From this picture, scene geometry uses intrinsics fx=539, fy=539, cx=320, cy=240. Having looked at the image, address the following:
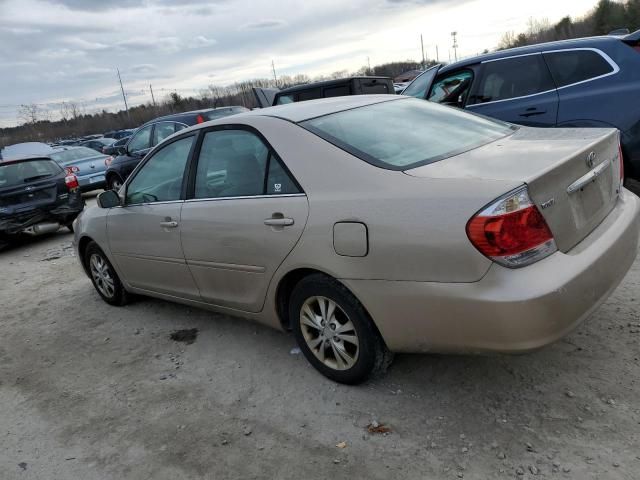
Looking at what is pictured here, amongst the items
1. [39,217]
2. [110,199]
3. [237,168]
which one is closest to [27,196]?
[39,217]

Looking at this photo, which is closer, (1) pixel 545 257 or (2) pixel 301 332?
(1) pixel 545 257

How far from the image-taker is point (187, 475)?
2629 millimetres

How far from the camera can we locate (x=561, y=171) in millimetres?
2535

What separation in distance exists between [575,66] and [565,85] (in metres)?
0.20

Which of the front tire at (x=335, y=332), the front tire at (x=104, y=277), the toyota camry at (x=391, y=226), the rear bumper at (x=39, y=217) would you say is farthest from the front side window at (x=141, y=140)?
the front tire at (x=335, y=332)

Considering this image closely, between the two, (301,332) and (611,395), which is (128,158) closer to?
(301,332)

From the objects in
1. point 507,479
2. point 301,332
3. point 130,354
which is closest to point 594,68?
point 301,332

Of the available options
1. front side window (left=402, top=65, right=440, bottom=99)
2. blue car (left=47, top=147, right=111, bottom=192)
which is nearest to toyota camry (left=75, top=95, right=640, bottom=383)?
front side window (left=402, top=65, right=440, bottom=99)

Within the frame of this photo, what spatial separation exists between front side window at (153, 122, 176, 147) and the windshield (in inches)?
171

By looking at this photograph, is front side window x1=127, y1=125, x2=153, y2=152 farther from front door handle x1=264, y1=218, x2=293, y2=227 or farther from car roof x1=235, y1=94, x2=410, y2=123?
front door handle x1=264, y1=218, x2=293, y2=227

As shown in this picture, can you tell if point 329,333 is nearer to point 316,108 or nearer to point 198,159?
point 316,108

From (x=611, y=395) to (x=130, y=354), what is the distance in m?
3.24

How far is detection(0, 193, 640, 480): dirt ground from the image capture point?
2.47m

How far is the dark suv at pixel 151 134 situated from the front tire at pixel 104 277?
14.4 ft
